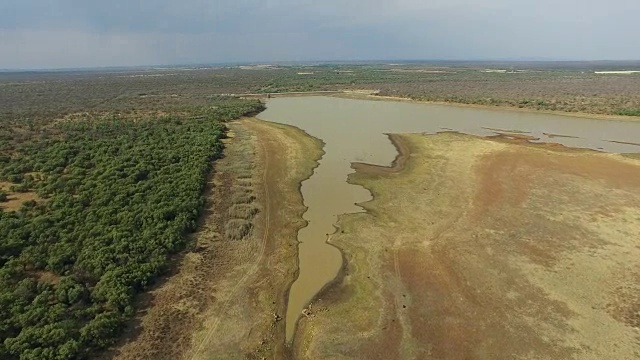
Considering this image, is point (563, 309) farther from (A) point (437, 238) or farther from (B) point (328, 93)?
(B) point (328, 93)

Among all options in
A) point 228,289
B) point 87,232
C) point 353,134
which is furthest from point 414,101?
point 228,289

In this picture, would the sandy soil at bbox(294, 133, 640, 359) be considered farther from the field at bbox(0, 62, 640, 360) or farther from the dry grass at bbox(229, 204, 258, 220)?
the dry grass at bbox(229, 204, 258, 220)

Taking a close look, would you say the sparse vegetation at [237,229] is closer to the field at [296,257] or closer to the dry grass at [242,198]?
the field at [296,257]

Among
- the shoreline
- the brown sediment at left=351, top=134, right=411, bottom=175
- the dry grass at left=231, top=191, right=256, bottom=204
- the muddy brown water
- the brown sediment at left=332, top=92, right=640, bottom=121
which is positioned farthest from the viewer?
the shoreline

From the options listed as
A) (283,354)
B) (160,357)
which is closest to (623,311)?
(283,354)

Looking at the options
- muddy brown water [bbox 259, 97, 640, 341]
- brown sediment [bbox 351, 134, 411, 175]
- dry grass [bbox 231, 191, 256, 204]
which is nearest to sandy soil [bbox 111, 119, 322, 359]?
dry grass [bbox 231, 191, 256, 204]

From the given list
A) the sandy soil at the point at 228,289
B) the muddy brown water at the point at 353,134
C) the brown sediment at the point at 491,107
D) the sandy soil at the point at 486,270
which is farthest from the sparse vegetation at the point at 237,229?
the brown sediment at the point at 491,107
